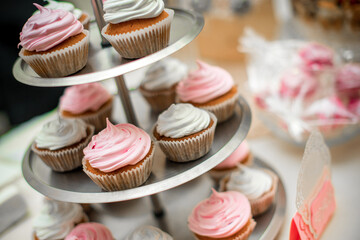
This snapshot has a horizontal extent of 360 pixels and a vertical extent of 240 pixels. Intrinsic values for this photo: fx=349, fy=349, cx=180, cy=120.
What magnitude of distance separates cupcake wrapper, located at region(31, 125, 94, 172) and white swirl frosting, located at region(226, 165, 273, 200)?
0.63m

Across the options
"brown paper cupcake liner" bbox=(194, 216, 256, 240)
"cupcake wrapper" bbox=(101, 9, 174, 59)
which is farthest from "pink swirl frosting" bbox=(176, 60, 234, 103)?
"brown paper cupcake liner" bbox=(194, 216, 256, 240)

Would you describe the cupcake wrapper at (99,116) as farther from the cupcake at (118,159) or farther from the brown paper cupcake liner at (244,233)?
the brown paper cupcake liner at (244,233)

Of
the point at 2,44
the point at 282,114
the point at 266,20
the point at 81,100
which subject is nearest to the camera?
the point at 81,100

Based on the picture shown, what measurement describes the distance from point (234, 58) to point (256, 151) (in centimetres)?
111

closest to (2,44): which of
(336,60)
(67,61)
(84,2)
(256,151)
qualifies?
(84,2)

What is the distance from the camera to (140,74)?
2.63 meters

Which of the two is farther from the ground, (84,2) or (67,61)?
(84,2)

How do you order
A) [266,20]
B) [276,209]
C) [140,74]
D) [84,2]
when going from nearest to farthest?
[84,2]
[276,209]
[140,74]
[266,20]

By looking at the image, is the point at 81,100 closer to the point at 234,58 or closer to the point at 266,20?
the point at 234,58

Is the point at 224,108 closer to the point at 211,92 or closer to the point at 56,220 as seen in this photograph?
the point at 211,92

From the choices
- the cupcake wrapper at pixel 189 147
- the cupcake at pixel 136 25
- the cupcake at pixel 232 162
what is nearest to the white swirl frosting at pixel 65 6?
the cupcake at pixel 136 25

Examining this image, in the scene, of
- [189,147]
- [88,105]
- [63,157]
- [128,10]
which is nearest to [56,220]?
[63,157]

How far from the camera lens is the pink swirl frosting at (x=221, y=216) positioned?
124 centimetres

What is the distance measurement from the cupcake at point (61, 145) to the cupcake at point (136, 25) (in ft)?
1.37
